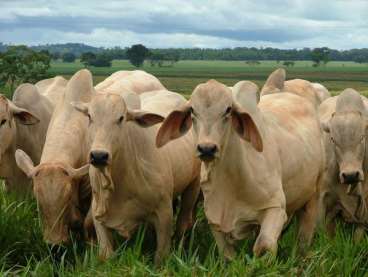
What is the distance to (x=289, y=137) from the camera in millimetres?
6781

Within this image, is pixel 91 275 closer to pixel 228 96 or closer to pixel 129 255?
pixel 129 255

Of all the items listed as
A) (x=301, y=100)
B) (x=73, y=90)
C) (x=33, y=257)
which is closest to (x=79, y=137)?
(x=73, y=90)

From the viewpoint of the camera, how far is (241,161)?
236 inches

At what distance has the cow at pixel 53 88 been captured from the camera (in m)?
9.57

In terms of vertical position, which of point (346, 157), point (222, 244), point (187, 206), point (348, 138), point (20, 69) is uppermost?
point (348, 138)

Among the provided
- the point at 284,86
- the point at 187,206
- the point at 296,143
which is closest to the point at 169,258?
the point at 296,143

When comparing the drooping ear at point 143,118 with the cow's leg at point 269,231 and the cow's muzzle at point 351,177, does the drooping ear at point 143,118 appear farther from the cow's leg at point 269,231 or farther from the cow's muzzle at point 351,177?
the cow's muzzle at point 351,177

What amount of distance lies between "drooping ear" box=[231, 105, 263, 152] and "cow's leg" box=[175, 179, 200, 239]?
2.12 meters

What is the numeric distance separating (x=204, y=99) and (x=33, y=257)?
2.01m

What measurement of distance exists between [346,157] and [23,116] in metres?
3.22

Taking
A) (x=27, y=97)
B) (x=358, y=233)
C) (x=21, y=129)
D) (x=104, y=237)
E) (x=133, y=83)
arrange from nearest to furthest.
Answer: (x=104, y=237)
(x=358, y=233)
(x=21, y=129)
(x=27, y=97)
(x=133, y=83)

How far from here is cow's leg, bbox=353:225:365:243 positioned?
6856 mm

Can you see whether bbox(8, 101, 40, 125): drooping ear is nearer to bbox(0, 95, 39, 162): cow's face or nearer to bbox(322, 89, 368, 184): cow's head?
bbox(0, 95, 39, 162): cow's face

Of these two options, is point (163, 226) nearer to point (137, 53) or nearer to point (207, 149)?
point (207, 149)
